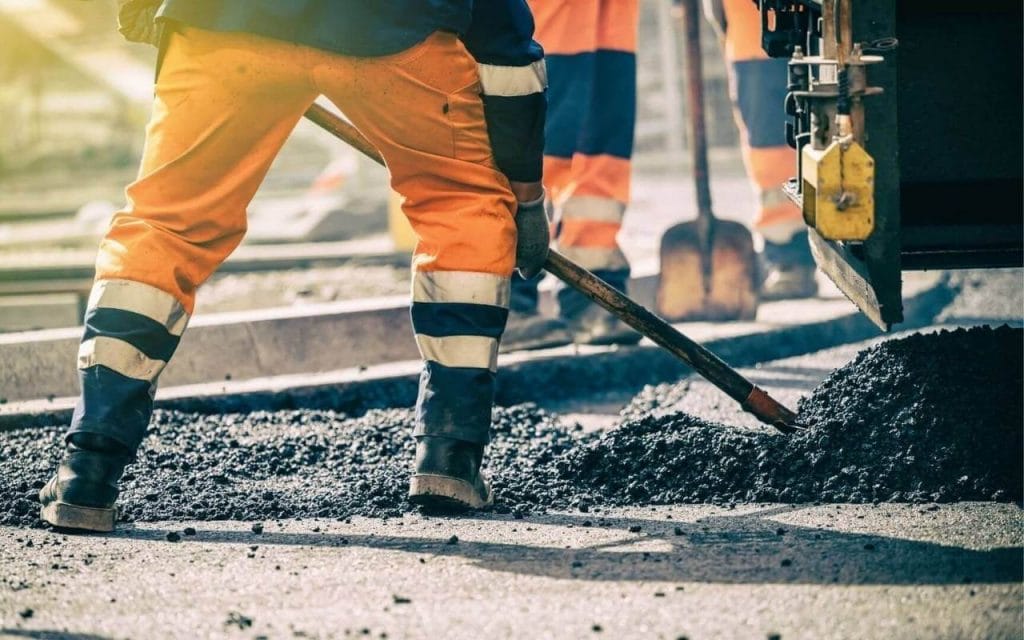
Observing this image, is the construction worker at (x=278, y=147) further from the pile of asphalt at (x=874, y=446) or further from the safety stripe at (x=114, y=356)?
the pile of asphalt at (x=874, y=446)

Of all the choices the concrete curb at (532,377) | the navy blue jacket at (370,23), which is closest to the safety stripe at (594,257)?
the concrete curb at (532,377)

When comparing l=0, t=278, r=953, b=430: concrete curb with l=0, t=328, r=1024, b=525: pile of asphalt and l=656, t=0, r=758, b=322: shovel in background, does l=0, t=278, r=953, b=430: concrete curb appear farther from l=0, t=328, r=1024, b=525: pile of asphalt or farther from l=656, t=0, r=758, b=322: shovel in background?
l=0, t=328, r=1024, b=525: pile of asphalt

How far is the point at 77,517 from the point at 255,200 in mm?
8371

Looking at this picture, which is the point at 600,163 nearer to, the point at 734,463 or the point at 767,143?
the point at 767,143

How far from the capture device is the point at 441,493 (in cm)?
306

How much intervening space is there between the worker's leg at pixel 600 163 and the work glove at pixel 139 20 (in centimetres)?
189

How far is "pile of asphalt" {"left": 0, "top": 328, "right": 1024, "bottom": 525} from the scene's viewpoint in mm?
3062

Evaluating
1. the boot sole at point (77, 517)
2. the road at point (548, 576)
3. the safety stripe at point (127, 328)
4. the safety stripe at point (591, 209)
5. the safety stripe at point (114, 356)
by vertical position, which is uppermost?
the safety stripe at point (591, 209)

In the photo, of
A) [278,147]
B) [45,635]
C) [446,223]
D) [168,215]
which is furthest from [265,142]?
[45,635]

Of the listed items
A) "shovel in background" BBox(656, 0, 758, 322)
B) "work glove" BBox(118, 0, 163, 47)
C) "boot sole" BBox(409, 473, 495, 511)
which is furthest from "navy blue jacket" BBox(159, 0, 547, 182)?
"shovel in background" BBox(656, 0, 758, 322)

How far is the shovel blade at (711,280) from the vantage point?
17.7 ft

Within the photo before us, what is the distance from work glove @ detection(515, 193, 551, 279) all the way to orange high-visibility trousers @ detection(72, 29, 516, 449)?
137mm

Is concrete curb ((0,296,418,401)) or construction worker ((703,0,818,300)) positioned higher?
construction worker ((703,0,818,300))

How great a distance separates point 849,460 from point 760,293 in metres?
2.76
